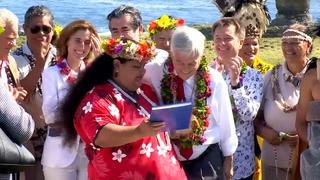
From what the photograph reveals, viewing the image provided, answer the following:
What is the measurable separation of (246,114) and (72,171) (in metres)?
1.35

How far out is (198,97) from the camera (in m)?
4.80

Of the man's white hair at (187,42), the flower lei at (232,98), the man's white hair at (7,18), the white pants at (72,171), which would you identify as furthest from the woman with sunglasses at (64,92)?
the flower lei at (232,98)

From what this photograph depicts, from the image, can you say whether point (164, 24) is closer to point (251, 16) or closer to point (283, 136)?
point (251, 16)

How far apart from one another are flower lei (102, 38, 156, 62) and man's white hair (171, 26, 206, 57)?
0.17 meters

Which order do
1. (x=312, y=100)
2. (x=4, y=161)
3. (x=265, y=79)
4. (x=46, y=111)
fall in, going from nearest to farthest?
(x=4, y=161) → (x=312, y=100) → (x=46, y=111) → (x=265, y=79)

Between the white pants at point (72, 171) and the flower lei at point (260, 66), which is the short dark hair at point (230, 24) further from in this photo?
the white pants at point (72, 171)

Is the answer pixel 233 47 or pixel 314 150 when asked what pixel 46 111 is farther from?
pixel 314 150

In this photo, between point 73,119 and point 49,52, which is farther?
point 49,52

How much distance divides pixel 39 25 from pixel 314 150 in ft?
8.41

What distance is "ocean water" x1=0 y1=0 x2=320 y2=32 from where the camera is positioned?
72.5 feet

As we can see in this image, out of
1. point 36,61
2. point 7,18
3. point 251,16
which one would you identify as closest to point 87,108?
point 7,18

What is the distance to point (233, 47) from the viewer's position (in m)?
5.34

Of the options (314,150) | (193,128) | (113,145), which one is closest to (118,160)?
(113,145)

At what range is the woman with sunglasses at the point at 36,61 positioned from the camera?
567cm
